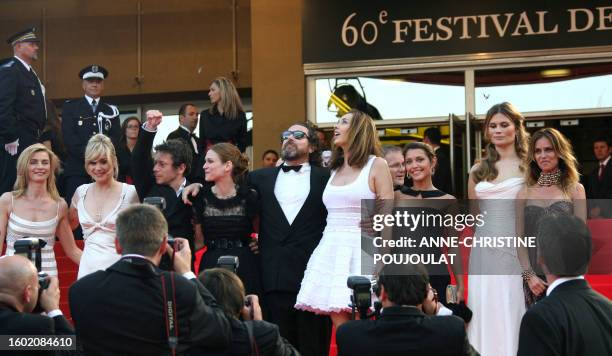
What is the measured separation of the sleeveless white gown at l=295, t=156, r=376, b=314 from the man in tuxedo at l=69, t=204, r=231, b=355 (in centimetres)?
207

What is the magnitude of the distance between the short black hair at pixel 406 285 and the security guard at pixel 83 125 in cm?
584

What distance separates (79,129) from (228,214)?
12.6 feet

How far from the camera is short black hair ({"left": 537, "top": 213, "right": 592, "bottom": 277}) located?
14.1ft

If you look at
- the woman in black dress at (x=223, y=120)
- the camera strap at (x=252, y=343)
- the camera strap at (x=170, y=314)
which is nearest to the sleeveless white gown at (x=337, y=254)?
the camera strap at (x=252, y=343)

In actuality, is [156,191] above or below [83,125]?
below

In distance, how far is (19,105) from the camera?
10.3 meters

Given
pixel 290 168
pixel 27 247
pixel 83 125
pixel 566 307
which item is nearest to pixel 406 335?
pixel 566 307

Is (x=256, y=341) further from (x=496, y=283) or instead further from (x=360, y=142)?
(x=496, y=283)

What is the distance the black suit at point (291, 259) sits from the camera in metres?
7.16

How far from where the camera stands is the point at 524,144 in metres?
7.40

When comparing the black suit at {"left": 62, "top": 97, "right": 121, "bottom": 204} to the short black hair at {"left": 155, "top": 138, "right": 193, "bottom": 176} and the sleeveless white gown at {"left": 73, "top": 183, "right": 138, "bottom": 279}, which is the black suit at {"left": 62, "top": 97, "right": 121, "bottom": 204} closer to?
the sleeveless white gown at {"left": 73, "top": 183, "right": 138, "bottom": 279}

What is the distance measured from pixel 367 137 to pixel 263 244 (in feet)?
3.38

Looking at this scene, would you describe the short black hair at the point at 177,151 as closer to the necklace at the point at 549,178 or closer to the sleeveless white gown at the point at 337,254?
the sleeveless white gown at the point at 337,254

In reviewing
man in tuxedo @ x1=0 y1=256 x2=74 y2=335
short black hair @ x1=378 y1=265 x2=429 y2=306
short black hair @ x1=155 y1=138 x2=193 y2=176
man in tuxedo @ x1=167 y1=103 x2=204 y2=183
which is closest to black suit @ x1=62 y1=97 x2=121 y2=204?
man in tuxedo @ x1=167 y1=103 x2=204 y2=183
